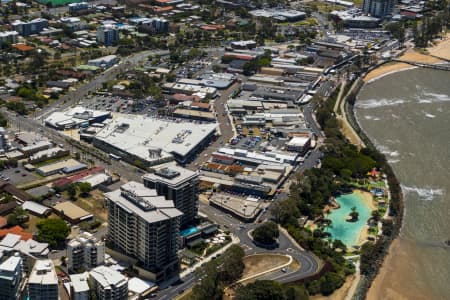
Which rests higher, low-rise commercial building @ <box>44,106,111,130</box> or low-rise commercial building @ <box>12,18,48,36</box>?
low-rise commercial building @ <box>12,18,48,36</box>

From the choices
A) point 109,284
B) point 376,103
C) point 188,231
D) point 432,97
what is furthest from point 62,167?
point 432,97

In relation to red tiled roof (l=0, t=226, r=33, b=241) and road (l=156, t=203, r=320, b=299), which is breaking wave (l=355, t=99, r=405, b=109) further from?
red tiled roof (l=0, t=226, r=33, b=241)

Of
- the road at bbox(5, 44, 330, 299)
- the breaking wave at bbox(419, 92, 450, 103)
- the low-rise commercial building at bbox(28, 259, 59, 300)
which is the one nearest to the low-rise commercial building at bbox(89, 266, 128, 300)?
the low-rise commercial building at bbox(28, 259, 59, 300)

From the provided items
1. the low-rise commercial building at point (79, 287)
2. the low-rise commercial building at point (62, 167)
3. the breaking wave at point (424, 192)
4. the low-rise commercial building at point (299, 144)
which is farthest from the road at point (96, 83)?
the breaking wave at point (424, 192)

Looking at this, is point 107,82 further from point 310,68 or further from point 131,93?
point 310,68

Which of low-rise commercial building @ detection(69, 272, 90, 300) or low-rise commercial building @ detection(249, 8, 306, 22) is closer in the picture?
low-rise commercial building @ detection(69, 272, 90, 300)

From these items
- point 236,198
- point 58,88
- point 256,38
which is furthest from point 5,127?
point 256,38
